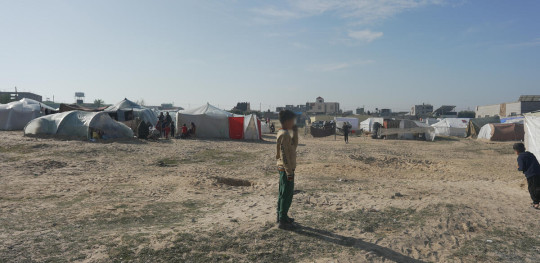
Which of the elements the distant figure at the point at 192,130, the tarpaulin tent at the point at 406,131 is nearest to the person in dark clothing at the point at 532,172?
the distant figure at the point at 192,130

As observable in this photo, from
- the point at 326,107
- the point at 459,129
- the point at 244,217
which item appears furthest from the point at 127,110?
the point at 326,107

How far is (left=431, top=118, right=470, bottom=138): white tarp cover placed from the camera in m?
37.2

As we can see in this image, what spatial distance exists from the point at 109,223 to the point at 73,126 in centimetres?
1725

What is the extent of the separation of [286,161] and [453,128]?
38.0 metres

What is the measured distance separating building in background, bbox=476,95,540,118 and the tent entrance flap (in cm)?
3716

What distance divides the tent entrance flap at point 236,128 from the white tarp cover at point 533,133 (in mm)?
17856

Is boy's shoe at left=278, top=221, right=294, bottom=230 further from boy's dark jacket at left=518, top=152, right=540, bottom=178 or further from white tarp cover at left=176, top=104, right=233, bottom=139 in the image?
white tarp cover at left=176, top=104, right=233, bottom=139

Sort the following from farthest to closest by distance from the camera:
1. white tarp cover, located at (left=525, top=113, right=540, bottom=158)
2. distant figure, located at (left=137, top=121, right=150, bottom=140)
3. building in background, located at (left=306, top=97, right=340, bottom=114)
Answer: building in background, located at (left=306, top=97, right=340, bottom=114), distant figure, located at (left=137, top=121, right=150, bottom=140), white tarp cover, located at (left=525, top=113, right=540, bottom=158)

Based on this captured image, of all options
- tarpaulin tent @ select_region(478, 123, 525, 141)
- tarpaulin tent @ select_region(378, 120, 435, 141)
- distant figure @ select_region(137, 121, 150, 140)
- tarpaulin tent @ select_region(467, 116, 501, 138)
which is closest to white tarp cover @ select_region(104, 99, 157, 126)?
distant figure @ select_region(137, 121, 150, 140)

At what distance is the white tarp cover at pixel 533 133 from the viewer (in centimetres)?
1152

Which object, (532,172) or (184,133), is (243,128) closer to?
(184,133)

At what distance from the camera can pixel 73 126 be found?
20250 mm

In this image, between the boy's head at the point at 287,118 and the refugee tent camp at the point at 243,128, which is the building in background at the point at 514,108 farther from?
the boy's head at the point at 287,118

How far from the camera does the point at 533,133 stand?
11727 millimetres
